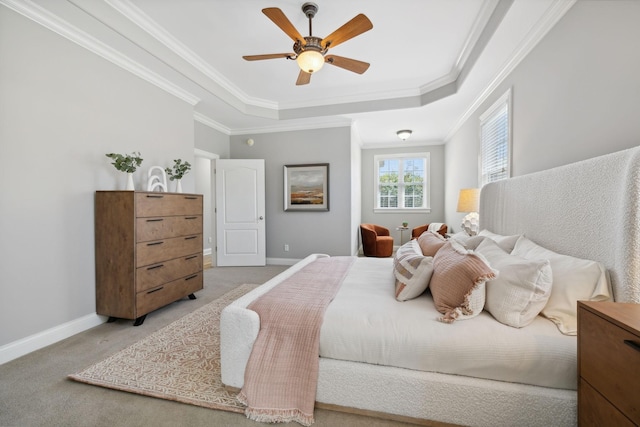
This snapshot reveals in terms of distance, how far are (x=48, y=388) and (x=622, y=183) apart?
3.29m

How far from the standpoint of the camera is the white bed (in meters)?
1.15

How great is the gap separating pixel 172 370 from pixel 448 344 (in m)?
1.73

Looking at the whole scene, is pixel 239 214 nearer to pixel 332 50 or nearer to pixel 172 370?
pixel 332 50

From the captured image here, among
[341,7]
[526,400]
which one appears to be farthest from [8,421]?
[341,7]

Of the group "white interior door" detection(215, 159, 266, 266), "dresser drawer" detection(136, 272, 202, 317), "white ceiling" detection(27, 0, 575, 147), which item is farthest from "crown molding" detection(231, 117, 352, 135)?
"dresser drawer" detection(136, 272, 202, 317)

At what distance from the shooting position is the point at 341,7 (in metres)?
2.36

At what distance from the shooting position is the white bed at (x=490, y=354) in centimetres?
115

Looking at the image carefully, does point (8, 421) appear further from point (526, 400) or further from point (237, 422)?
point (526, 400)

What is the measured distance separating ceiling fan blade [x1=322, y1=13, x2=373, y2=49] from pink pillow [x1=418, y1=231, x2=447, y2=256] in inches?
70.4

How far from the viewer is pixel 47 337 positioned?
84.3 inches

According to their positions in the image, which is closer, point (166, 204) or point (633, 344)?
point (633, 344)

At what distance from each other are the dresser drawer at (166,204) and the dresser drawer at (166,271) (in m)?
0.51

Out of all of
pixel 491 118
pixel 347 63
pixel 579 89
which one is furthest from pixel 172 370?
pixel 491 118

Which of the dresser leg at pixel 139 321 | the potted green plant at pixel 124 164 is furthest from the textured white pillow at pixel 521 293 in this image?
the potted green plant at pixel 124 164
